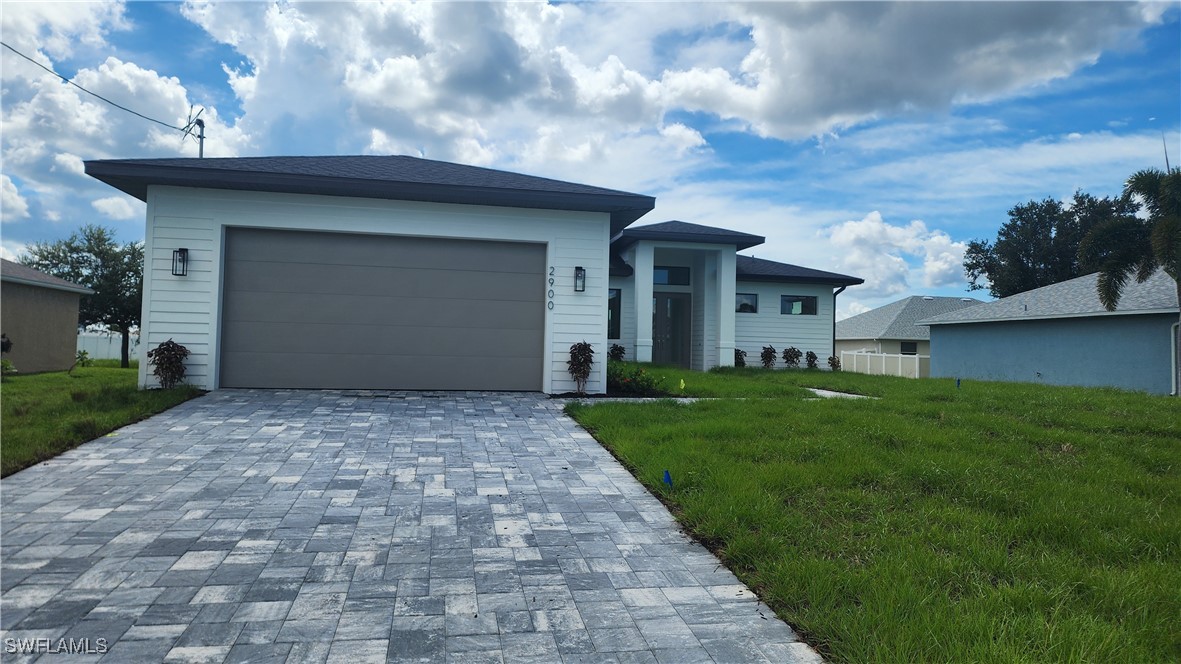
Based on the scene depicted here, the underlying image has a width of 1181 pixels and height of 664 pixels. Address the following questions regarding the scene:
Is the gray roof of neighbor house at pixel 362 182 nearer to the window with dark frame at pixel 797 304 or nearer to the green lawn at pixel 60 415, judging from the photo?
the green lawn at pixel 60 415

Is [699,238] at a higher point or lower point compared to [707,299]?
higher

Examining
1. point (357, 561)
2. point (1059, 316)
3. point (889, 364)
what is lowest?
point (357, 561)

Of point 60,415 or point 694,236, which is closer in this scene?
point 60,415

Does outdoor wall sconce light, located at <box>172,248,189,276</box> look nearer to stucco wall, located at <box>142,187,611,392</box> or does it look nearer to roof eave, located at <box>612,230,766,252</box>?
stucco wall, located at <box>142,187,611,392</box>

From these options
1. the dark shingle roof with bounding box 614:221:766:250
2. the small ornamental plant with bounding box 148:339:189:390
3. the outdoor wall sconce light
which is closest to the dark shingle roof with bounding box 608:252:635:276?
the dark shingle roof with bounding box 614:221:766:250

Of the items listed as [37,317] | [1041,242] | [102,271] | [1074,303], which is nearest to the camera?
[37,317]

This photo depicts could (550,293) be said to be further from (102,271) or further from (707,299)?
(102,271)

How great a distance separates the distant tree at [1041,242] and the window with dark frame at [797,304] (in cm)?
2114

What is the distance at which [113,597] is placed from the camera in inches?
103

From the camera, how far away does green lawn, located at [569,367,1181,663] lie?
2.32 m

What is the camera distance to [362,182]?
27.5 ft

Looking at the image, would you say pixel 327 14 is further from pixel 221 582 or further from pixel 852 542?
pixel 852 542

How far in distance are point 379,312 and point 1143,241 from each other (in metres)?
16.4

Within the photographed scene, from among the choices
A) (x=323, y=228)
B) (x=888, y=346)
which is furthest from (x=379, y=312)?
(x=888, y=346)
